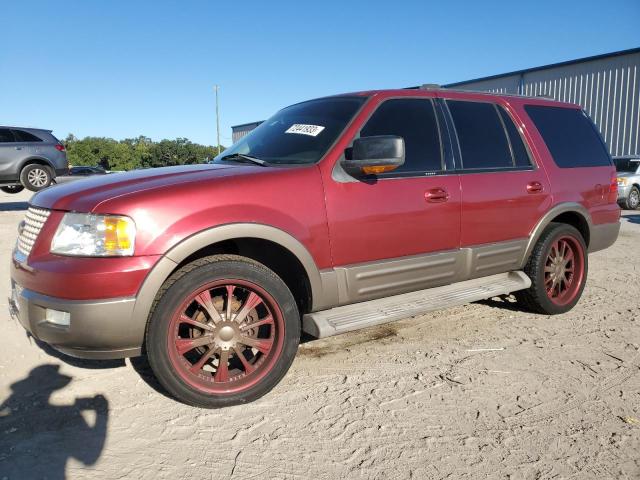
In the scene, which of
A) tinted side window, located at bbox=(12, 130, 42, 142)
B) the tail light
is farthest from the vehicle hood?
tinted side window, located at bbox=(12, 130, 42, 142)

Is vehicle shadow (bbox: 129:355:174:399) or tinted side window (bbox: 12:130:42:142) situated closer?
vehicle shadow (bbox: 129:355:174:399)

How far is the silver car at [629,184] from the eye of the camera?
15.5m

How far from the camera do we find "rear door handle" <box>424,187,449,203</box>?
11.7 ft

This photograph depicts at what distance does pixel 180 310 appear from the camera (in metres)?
2.73

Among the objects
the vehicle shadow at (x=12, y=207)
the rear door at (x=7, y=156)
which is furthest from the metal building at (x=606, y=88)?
the vehicle shadow at (x=12, y=207)

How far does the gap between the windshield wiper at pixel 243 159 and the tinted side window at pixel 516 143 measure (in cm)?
218

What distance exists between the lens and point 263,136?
3939mm

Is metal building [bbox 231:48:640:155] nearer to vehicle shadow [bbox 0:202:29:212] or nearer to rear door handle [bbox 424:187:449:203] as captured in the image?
rear door handle [bbox 424:187:449:203]

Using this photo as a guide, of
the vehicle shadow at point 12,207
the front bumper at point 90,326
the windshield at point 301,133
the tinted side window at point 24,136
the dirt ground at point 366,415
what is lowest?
the dirt ground at point 366,415

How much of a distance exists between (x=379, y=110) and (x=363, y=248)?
105 cm

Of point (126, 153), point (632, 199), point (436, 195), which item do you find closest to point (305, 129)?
point (436, 195)

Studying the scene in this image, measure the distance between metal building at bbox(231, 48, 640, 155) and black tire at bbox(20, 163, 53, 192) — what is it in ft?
59.1

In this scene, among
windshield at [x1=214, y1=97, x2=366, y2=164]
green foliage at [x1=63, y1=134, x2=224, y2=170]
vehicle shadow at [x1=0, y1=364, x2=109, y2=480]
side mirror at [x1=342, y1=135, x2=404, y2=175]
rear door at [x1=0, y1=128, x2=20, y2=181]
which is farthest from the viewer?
green foliage at [x1=63, y1=134, x2=224, y2=170]

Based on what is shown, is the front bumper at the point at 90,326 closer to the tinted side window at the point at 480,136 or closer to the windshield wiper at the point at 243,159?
the windshield wiper at the point at 243,159
